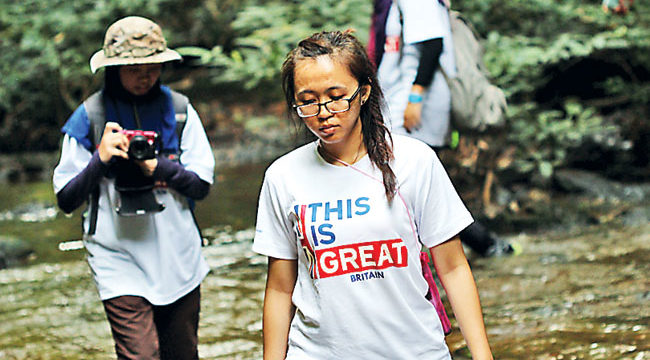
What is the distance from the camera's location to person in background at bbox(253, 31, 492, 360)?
2.18 m

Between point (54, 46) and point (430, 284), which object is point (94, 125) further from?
point (54, 46)

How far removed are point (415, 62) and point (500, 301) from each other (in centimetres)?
156

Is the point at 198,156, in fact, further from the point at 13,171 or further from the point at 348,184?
the point at 13,171

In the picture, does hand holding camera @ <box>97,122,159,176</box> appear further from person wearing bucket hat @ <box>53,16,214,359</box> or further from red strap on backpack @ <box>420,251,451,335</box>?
red strap on backpack @ <box>420,251,451,335</box>

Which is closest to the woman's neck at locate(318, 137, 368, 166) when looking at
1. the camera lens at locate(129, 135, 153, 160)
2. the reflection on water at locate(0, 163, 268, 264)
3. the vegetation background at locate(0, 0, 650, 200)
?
the camera lens at locate(129, 135, 153, 160)

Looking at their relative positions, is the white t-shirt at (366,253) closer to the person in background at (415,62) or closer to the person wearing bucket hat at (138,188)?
the person wearing bucket hat at (138,188)

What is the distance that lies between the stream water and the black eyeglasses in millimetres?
2209

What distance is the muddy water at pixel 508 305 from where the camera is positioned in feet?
13.7

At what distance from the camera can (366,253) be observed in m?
2.18

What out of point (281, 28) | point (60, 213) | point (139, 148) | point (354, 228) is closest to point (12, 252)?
point (60, 213)

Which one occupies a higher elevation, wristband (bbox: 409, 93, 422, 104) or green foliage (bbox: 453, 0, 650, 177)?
wristband (bbox: 409, 93, 422, 104)

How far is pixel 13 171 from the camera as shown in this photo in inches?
530

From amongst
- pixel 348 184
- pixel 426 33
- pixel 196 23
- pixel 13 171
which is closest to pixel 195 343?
pixel 348 184

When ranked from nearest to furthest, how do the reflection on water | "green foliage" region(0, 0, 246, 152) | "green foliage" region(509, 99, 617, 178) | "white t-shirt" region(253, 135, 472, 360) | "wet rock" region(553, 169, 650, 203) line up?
"white t-shirt" region(253, 135, 472, 360), "green foliage" region(509, 99, 617, 178), "wet rock" region(553, 169, 650, 203), the reflection on water, "green foliage" region(0, 0, 246, 152)
